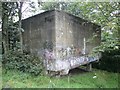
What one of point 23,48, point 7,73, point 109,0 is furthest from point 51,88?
point 109,0

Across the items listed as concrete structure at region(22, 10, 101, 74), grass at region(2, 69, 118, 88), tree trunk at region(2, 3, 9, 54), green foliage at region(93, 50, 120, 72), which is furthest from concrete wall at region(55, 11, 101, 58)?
tree trunk at region(2, 3, 9, 54)

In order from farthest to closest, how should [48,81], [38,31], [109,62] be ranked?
[109,62] → [38,31] → [48,81]

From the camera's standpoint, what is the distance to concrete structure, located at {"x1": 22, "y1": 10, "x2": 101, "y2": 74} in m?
3.37

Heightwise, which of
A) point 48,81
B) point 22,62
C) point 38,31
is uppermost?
point 38,31

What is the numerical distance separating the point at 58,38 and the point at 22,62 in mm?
919

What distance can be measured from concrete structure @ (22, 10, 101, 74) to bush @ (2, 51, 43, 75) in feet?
0.45

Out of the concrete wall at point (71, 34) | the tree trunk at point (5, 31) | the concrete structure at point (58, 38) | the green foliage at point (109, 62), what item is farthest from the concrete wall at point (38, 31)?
the green foliage at point (109, 62)

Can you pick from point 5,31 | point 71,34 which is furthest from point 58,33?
point 5,31

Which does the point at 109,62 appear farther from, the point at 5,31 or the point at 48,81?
the point at 5,31

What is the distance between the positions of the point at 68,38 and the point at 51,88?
3.40ft

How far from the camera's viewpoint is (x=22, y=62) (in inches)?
145

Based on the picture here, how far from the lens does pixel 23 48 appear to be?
3971 millimetres

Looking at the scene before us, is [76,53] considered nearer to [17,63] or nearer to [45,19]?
[45,19]

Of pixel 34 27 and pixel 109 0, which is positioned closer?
pixel 109 0
